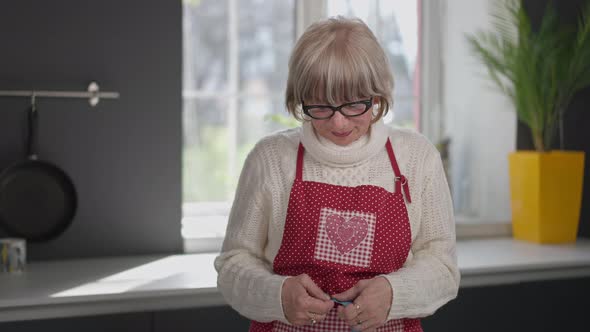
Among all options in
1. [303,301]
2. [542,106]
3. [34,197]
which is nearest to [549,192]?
[542,106]

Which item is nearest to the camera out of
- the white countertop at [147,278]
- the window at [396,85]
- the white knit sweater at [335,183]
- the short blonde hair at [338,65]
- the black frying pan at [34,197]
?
the short blonde hair at [338,65]

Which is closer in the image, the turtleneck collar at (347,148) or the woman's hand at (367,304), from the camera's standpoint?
the woman's hand at (367,304)

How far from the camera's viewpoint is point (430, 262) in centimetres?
139

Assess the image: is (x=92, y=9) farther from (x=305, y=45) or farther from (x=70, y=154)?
(x=305, y=45)

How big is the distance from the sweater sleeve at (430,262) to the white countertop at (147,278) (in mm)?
719

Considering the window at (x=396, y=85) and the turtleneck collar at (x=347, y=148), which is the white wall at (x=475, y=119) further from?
the turtleneck collar at (x=347, y=148)

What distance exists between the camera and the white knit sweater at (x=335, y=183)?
1.39m

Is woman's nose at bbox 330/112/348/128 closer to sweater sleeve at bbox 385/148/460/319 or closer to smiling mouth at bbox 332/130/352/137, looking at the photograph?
smiling mouth at bbox 332/130/352/137

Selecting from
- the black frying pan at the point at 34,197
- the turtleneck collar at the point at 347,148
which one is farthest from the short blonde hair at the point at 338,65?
the black frying pan at the point at 34,197

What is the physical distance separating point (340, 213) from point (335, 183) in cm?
6

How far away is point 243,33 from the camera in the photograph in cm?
312

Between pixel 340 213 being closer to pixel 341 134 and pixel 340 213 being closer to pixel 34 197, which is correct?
pixel 341 134

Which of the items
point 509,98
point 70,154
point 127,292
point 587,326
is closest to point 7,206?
point 70,154

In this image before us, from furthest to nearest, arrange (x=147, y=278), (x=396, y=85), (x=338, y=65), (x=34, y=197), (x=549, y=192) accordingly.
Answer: (x=396, y=85)
(x=549, y=192)
(x=34, y=197)
(x=147, y=278)
(x=338, y=65)
